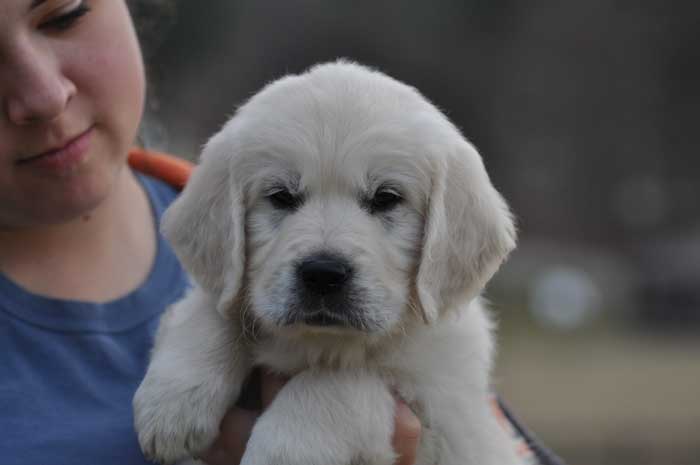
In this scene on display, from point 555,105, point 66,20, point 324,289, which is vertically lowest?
point 555,105

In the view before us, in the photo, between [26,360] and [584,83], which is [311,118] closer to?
[26,360]

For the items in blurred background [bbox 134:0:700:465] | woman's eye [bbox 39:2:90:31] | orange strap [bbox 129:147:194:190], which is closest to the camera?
woman's eye [bbox 39:2:90:31]

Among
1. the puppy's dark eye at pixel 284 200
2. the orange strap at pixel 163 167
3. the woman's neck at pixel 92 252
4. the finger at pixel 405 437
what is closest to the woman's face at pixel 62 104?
the woman's neck at pixel 92 252

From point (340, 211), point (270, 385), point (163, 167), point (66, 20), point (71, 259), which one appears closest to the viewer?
point (340, 211)

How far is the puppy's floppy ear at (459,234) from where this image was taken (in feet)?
12.5

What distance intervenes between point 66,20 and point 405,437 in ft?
6.10

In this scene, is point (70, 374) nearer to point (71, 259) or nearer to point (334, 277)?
point (71, 259)

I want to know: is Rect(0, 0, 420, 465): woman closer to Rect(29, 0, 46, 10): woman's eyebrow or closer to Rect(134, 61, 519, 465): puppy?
Rect(29, 0, 46, 10): woman's eyebrow

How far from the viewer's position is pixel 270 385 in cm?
382

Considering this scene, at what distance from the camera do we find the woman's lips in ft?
12.9

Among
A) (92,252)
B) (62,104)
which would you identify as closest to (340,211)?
(62,104)

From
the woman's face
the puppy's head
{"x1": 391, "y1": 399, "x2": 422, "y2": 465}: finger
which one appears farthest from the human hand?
the woman's face

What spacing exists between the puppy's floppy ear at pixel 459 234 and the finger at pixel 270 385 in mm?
538

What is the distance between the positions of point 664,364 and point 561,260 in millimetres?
9880
